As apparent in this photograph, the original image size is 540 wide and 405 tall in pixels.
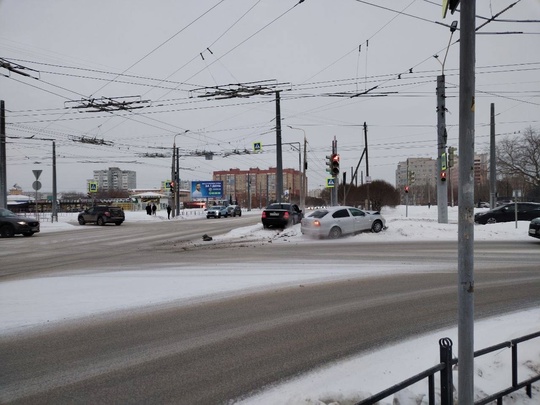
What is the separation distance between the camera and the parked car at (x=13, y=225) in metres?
23.2

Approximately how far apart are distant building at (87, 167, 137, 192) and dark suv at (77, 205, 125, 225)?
98.6 metres

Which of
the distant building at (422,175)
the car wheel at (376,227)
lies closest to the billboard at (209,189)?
the car wheel at (376,227)

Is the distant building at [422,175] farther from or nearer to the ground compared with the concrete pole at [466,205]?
farther from the ground

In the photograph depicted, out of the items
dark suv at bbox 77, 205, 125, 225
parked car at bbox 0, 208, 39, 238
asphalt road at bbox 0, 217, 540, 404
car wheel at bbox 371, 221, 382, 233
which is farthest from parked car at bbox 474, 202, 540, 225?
dark suv at bbox 77, 205, 125, 225

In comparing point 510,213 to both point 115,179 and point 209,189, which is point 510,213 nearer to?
point 209,189

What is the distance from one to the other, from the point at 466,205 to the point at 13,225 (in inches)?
1037

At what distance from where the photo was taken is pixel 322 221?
19.0 m

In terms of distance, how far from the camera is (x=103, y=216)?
119ft

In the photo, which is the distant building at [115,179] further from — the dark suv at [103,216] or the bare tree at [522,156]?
the bare tree at [522,156]

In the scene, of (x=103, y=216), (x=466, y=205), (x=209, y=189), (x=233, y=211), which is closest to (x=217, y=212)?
(x=233, y=211)

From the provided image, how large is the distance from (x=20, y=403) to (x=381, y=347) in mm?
3920

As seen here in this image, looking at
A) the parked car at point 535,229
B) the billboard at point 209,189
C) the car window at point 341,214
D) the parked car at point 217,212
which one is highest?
the billboard at point 209,189

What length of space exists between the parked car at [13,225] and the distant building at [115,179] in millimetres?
111467

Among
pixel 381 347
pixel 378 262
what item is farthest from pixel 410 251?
pixel 381 347
